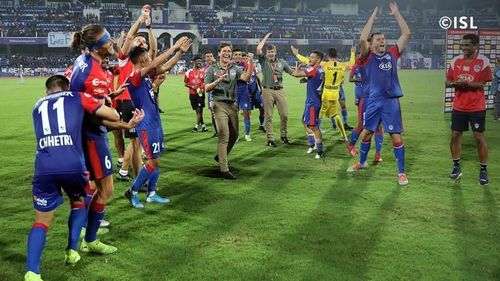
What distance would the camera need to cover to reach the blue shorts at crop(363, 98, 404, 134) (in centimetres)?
761

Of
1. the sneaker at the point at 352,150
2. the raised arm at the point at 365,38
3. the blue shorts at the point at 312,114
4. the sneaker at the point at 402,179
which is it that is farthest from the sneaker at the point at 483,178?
the blue shorts at the point at 312,114

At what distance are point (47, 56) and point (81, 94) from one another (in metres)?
51.3

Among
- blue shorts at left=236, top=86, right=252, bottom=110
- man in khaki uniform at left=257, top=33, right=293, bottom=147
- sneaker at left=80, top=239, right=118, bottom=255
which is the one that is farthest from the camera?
blue shorts at left=236, top=86, right=252, bottom=110

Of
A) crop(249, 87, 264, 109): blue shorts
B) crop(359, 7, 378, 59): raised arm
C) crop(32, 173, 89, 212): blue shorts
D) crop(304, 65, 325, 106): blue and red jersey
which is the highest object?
crop(359, 7, 378, 59): raised arm

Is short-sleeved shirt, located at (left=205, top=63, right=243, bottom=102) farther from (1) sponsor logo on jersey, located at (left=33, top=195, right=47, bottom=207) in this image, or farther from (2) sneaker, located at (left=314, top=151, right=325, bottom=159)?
(1) sponsor logo on jersey, located at (left=33, top=195, right=47, bottom=207)

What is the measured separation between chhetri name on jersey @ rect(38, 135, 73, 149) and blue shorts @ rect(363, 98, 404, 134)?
517 centimetres

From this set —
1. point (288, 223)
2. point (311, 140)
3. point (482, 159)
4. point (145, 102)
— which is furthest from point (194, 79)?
point (288, 223)

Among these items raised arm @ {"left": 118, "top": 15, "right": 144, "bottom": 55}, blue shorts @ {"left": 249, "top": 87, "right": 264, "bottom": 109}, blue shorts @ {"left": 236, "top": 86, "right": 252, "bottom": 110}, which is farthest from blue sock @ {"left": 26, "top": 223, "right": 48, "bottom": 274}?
blue shorts @ {"left": 249, "top": 87, "right": 264, "bottom": 109}

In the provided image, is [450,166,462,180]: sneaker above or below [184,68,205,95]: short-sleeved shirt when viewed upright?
below

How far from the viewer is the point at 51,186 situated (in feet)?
13.6

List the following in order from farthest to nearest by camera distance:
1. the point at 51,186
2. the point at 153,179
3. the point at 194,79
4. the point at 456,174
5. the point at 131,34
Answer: the point at 194,79
the point at 456,174
the point at 153,179
the point at 131,34
the point at 51,186

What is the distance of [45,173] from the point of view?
13.3 ft

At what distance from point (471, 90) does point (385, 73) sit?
4.65ft

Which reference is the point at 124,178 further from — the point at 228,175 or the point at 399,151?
the point at 399,151
